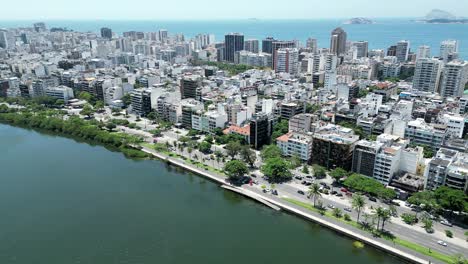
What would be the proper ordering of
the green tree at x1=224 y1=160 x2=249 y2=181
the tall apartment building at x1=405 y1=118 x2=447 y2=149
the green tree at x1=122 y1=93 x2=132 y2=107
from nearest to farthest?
the green tree at x1=224 y1=160 x2=249 y2=181 < the tall apartment building at x1=405 y1=118 x2=447 y2=149 < the green tree at x1=122 y1=93 x2=132 y2=107

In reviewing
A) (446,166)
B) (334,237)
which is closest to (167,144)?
(334,237)

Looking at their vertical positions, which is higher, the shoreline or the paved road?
the paved road

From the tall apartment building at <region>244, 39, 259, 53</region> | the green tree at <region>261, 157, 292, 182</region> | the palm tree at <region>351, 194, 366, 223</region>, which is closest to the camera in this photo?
the palm tree at <region>351, 194, 366, 223</region>

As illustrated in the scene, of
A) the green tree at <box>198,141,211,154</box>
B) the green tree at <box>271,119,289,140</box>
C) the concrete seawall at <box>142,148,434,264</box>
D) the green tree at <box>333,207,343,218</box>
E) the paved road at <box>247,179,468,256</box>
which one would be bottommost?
the concrete seawall at <box>142,148,434,264</box>

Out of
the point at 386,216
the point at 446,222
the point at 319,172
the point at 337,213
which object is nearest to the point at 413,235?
the point at 386,216

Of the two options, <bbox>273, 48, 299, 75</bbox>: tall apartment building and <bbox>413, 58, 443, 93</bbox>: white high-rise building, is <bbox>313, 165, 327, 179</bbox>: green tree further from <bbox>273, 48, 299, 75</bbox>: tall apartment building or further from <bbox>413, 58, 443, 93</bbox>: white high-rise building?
Result: <bbox>273, 48, 299, 75</bbox>: tall apartment building

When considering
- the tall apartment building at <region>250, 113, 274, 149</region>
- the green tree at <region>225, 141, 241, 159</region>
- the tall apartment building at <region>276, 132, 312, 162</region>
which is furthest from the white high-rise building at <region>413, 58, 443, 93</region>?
the green tree at <region>225, 141, 241, 159</region>
